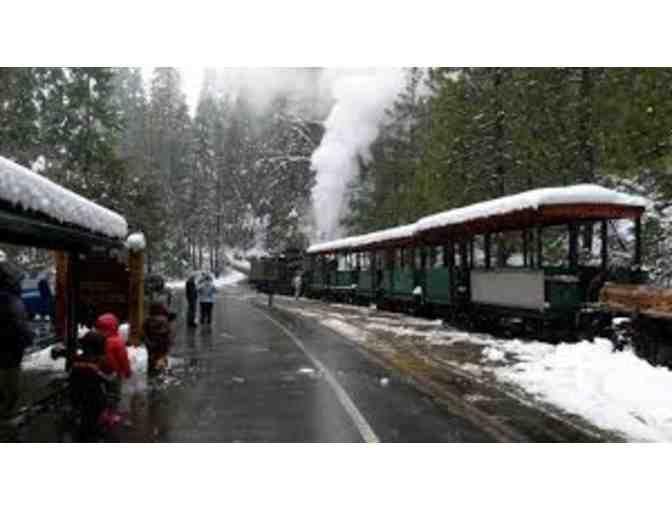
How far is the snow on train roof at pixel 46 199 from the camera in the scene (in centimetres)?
701

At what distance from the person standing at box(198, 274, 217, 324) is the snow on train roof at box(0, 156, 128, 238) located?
994 centimetres

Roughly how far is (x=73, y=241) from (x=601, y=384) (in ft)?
24.9

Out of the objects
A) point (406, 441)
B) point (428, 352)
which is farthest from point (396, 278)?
point (406, 441)

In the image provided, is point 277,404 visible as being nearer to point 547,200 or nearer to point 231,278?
point 547,200

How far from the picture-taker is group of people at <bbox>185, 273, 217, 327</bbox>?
22.1 metres

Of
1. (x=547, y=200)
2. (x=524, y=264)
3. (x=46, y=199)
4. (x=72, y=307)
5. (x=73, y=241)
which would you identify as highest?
(x=547, y=200)

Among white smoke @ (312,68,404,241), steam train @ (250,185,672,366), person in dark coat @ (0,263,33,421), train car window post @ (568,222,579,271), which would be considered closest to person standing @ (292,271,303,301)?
white smoke @ (312,68,404,241)

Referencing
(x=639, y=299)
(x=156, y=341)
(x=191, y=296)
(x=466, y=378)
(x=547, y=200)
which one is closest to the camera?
(x=466, y=378)

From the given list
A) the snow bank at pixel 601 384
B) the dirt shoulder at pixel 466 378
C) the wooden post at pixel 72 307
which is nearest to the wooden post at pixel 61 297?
the wooden post at pixel 72 307

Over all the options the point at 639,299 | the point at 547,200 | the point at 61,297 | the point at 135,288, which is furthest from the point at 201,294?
the point at 639,299

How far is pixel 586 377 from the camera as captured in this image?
11.3m

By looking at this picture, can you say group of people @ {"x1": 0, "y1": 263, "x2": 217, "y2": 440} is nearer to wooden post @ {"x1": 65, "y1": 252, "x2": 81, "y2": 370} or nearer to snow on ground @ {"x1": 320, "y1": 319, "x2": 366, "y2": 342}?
wooden post @ {"x1": 65, "y1": 252, "x2": 81, "y2": 370}

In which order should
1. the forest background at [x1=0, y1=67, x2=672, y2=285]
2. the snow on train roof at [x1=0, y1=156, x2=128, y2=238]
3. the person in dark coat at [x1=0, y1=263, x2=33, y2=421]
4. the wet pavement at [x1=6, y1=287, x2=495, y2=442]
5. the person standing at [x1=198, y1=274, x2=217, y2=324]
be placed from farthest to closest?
1. the person standing at [x1=198, y1=274, x2=217, y2=324]
2. the forest background at [x1=0, y1=67, x2=672, y2=285]
3. the wet pavement at [x1=6, y1=287, x2=495, y2=442]
4. the person in dark coat at [x1=0, y1=263, x2=33, y2=421]
5. the snow on train roof at [x1=0, y1=156, x2=128, y2=238]

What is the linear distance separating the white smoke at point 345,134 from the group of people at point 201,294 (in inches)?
1099
